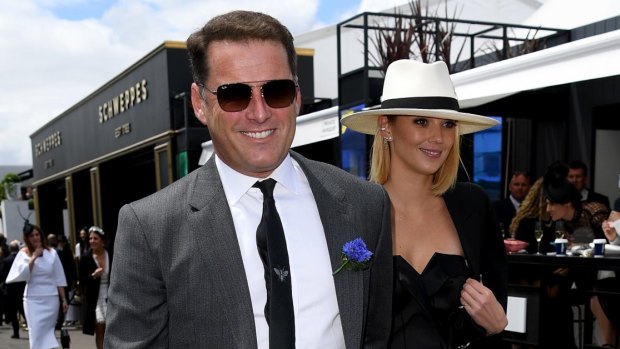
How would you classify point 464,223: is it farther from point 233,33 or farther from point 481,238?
point 233,33

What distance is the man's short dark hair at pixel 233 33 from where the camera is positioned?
1.67 meters

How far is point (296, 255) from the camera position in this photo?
178 cm

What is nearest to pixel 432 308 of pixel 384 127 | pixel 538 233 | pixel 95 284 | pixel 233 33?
pixel 384 127

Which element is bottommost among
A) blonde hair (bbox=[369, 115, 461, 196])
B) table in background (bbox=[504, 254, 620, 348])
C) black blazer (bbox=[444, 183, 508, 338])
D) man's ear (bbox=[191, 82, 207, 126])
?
table in background (bbox=[504, 254, 620, 348])

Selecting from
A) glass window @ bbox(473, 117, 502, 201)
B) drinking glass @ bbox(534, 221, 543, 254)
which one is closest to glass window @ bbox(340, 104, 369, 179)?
glass window @ bbox(473, 117, 502, 201)

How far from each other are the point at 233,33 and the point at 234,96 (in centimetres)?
17

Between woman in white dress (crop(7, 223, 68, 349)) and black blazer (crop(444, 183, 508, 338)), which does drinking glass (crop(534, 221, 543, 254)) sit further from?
woman in white dress (crop(7, 223, 68, 349))

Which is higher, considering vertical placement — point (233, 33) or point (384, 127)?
point (233, 33)

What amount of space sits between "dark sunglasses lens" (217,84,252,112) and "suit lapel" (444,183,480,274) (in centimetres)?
132

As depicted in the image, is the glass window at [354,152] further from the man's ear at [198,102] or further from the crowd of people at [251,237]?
the man's ear at [198,102]

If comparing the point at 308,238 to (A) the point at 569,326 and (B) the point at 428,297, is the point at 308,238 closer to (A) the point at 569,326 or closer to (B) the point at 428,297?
(B) the point at 428,297

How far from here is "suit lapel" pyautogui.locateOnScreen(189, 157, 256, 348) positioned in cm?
163

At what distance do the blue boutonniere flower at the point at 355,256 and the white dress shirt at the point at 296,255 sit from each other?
81 mm

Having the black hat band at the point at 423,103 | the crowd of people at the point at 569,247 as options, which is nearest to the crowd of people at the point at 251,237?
the black hat band at the point at 423,103
